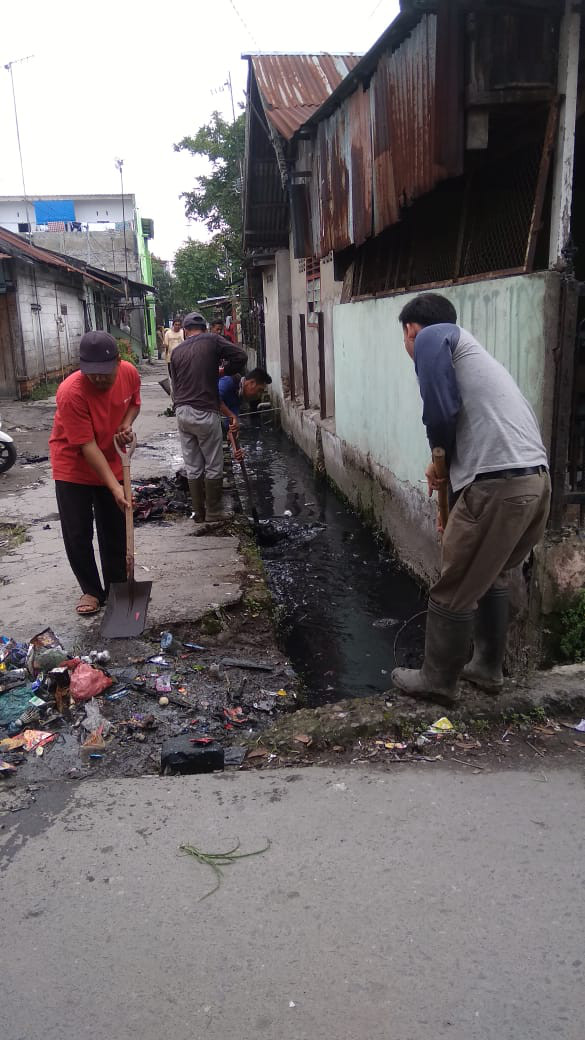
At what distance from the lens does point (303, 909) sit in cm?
222

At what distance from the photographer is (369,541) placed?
293 inches

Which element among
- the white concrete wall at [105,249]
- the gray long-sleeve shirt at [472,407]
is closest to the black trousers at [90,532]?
the gray long-sleeve shirt at [472,407]

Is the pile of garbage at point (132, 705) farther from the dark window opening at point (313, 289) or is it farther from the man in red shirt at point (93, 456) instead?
the dark window opening at point (313, 289)

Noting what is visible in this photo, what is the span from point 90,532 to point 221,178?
20.6m

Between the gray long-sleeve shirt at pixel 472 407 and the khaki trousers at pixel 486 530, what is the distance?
74mm

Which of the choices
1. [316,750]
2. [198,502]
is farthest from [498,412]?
[198,502]

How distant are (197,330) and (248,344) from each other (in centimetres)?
1778

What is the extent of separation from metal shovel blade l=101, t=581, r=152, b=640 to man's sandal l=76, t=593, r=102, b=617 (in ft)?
0.26

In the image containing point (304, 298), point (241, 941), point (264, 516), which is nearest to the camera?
point (241, 941)

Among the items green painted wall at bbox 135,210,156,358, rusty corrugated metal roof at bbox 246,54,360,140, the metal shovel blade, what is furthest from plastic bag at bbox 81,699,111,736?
green painted wall at bbox 135,210,156,358

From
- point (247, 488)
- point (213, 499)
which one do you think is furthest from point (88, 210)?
point (213, 499)

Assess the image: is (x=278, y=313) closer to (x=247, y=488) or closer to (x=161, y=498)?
(x=247, y=488)

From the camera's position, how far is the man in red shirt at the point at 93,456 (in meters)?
4.36

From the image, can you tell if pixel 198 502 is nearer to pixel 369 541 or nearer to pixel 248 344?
pixel 369 541
